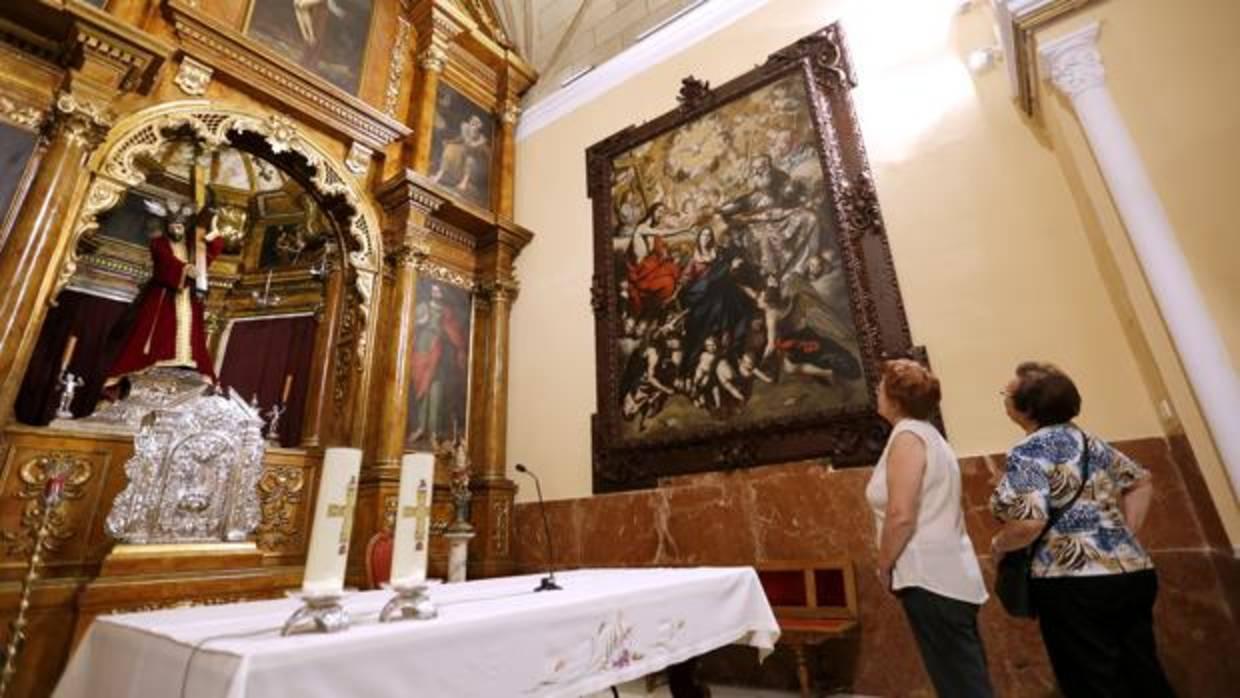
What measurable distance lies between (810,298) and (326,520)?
3.58m

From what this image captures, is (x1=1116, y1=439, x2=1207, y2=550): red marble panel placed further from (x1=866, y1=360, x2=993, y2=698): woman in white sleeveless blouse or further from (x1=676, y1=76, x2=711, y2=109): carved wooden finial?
(x1=676, y1=76, x2=711, y2=109): carved wooden finial

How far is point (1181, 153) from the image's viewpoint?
2490mm

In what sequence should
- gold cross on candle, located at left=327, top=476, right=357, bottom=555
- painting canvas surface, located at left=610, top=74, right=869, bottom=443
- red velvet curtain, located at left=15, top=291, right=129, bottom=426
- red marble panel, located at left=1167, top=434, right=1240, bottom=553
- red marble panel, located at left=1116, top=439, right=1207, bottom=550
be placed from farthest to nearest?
red velvet curtain, located at left=15, top=291, right=129, bottom=426, painting canvas surface, located at left=610, top=74, right=869, bottom=443, red marble panel, located at left=1116, top=439, right=1207, bottom=550, red marble panel, located at left=1167, top=434, right=1240, bottom=553, gold cross on candle, located at left=327, top=476, right=357, bottom=555

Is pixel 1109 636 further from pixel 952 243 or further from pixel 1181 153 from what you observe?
pixel 952 243

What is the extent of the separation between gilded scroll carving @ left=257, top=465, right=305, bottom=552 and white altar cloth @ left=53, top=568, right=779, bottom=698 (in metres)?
2.48

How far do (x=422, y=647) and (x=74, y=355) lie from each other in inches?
282

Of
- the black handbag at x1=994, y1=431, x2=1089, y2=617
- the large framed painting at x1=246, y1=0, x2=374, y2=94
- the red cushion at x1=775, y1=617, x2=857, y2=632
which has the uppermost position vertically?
the large framed painting at x1=246, y1=0, x2=374, y2=94

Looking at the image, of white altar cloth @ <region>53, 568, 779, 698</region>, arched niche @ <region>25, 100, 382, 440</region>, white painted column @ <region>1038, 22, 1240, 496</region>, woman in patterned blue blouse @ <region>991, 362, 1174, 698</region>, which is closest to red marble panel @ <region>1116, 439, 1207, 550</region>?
white painted column @ <region>1038, 22, 1240, 496</region>

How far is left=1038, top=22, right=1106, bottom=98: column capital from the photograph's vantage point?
9.11ft

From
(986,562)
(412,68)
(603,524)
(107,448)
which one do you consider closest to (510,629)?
(986,562)

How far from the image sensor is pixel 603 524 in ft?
15.6

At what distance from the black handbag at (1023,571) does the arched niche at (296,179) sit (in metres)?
4.64

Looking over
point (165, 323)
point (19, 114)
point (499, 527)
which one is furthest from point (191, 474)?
point (19, 114)

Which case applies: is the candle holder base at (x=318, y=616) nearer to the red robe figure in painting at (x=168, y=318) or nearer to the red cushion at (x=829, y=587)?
the red cushion at (x=829, y=587)
